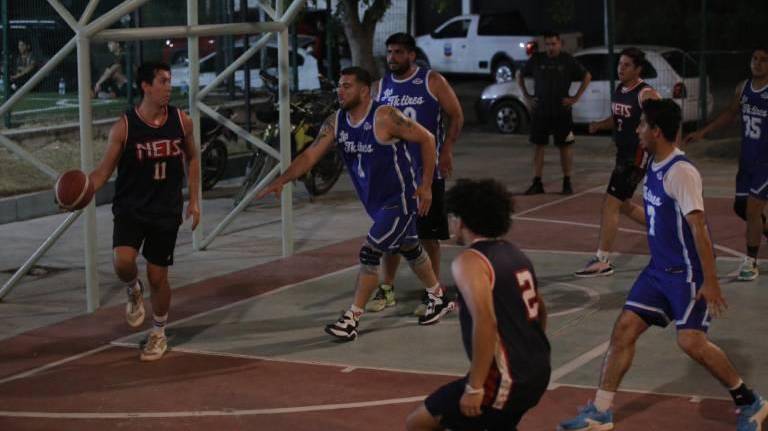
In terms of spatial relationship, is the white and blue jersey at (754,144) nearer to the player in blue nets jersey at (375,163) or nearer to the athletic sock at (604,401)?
the player in blue nets jersey at (375,163)

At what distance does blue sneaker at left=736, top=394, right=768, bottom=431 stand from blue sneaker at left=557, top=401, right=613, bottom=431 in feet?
2.38

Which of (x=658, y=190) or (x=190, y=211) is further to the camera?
(x=190, y=211)

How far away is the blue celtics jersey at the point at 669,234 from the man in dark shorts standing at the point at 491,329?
1.66 meters

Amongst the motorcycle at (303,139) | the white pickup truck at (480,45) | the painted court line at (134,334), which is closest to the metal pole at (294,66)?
the motorcycle at (303,139)

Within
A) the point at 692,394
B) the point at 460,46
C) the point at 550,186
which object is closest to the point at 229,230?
the point at 550,186

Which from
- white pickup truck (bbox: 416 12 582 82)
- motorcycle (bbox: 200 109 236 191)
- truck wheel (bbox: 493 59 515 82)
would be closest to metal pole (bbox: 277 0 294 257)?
motorcycle (bbox: 200 109 236 191)

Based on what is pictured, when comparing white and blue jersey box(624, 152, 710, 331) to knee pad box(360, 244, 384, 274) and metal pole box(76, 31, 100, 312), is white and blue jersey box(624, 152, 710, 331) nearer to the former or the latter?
knee pad box(360, 244, 384, 274)

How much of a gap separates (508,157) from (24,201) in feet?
26.0

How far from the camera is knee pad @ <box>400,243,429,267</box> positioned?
34.9 ft

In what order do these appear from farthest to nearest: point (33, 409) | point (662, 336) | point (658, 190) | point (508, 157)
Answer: point (508, 157)
point (662, 336)
point (33, 409)
point (658, 190)

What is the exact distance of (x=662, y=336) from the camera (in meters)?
10.1

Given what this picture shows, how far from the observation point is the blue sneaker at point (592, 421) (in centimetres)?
782

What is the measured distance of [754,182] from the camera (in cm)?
1195

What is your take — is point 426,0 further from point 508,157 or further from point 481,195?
point 481,195
